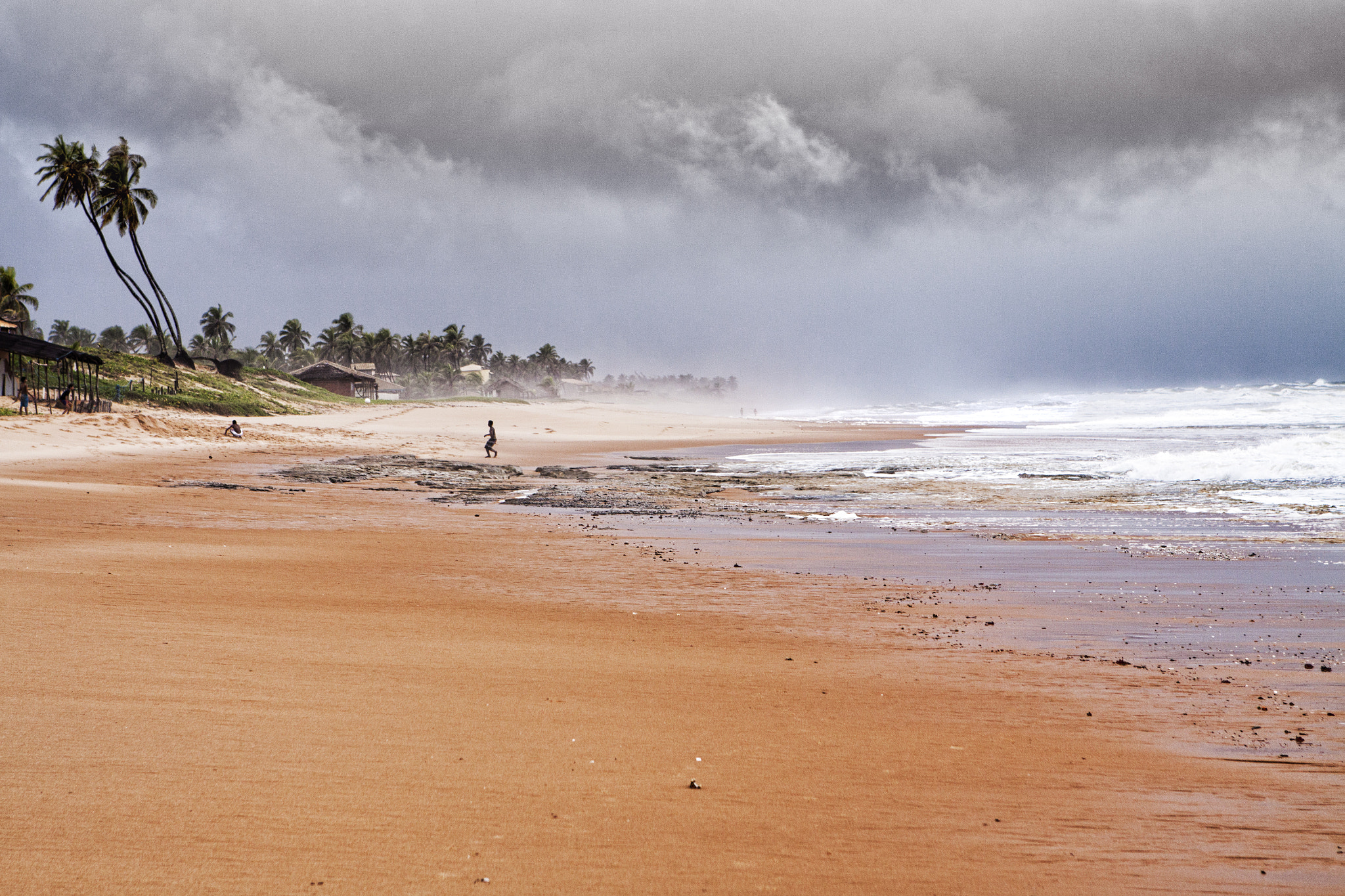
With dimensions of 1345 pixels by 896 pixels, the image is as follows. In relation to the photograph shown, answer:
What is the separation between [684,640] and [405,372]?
159m

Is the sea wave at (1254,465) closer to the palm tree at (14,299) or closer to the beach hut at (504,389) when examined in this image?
the palm tree at (14,299)

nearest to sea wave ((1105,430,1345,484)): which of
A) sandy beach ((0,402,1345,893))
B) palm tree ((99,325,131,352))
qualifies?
sandy beach ((0,402,1345,893))

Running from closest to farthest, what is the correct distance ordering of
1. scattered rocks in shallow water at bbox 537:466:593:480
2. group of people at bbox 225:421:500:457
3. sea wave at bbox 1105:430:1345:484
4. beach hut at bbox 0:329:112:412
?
sea wave at bbox 1105:430:1345:484
scattered rocks in shallow water at bbox 537:466:593:480
group of people at bbox 225:421:500:457
beach hut at bbox 0:329:112:412

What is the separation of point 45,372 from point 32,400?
5.21 m

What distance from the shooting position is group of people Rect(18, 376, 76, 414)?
31.8 m

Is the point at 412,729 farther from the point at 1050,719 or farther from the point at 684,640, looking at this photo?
the point at 1050,719

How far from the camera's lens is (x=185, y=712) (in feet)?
15.2

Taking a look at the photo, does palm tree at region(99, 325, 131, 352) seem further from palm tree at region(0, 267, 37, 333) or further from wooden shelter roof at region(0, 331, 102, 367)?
wooden shelter roof at region(0, 331, 102, 367)

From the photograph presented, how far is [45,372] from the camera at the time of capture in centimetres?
3903

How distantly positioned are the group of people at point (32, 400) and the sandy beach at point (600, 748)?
28.9 m

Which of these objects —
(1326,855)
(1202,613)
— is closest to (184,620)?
(1326,855)

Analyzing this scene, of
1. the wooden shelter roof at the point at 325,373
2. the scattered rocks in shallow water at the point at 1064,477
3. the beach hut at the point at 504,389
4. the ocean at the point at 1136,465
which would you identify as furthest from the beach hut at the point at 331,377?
the scattered rocks in shallow water at the point at 1064,477

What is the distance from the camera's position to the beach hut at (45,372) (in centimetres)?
3559

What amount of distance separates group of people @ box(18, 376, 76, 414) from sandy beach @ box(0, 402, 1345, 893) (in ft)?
95.0
